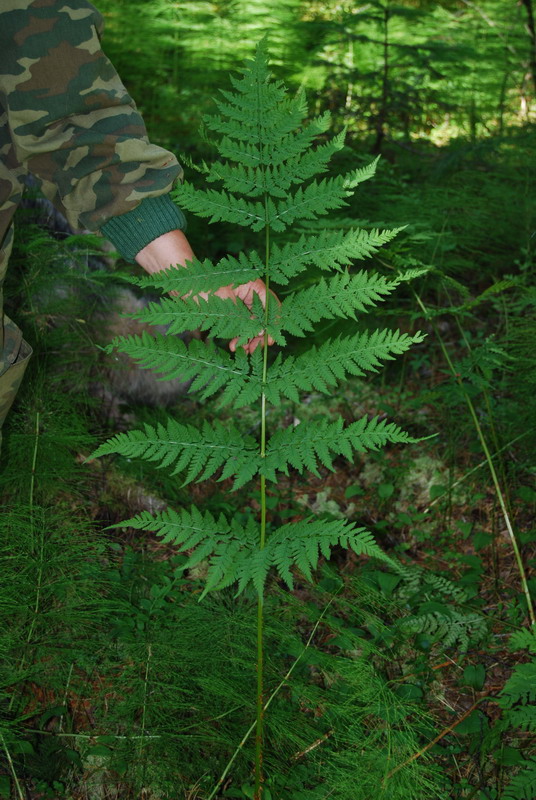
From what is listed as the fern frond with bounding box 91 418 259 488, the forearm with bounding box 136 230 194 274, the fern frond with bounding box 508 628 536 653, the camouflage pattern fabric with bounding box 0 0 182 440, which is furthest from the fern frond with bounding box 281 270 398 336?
the fern frond with bounding box 508 628 536 653

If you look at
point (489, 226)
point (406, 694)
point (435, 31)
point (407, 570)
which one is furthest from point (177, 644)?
point (435, 31)

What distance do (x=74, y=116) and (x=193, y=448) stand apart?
0.98 meters

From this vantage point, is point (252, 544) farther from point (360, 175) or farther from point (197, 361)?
point (360, 175)

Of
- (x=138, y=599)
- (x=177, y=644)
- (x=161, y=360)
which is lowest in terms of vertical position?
(x=138, y=599)

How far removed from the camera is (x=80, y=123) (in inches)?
64.4

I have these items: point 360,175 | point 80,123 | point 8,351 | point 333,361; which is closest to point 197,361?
point 333,361

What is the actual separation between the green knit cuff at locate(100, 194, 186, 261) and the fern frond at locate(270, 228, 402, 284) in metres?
0.36

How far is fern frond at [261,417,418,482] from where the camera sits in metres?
1.27

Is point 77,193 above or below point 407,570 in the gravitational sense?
above

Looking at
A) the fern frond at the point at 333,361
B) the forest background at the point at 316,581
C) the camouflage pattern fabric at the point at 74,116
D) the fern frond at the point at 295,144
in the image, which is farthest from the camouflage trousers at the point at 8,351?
the fern frond at the point at 333,361

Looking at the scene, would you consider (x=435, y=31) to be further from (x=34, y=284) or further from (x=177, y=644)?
(x=177, y=644)

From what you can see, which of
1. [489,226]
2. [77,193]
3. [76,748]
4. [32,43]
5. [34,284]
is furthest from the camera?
[489,226]

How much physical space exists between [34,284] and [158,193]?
4.79 feet

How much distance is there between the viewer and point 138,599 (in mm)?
2367
